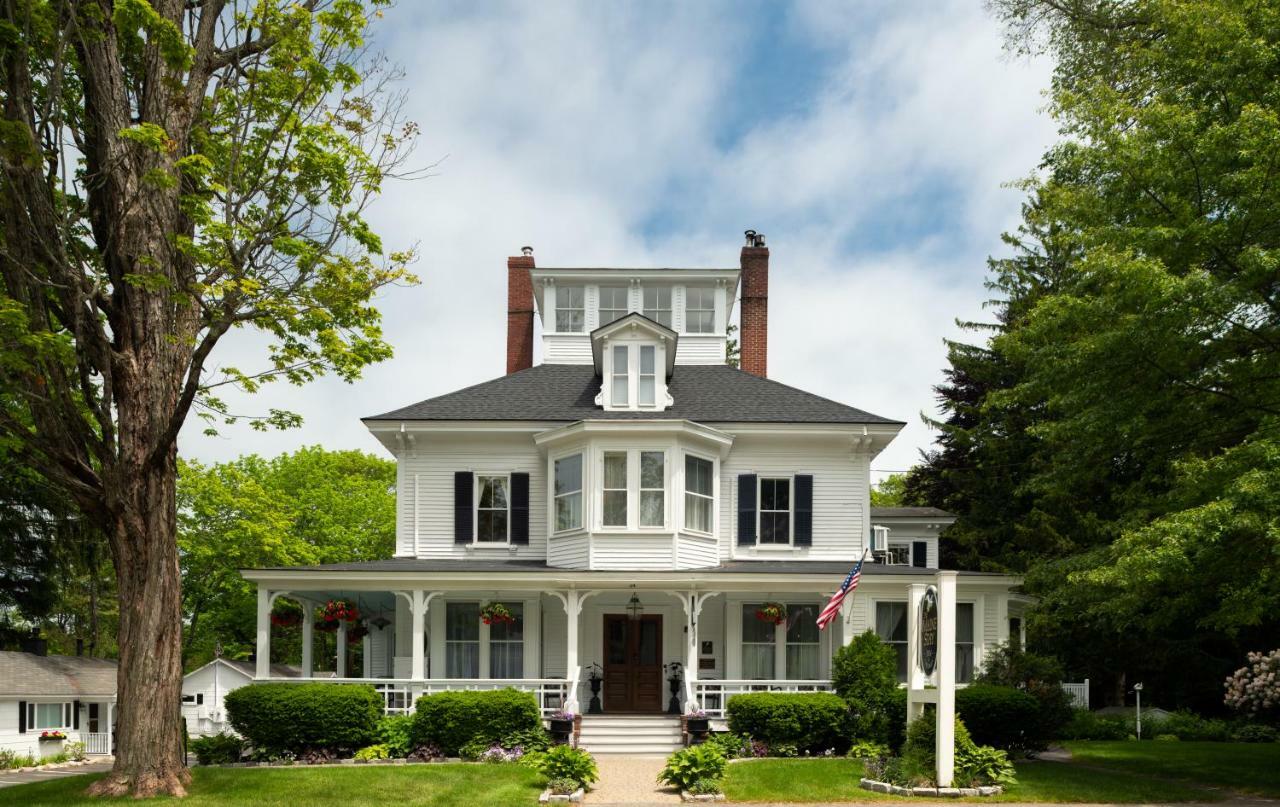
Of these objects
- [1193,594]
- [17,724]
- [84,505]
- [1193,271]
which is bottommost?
[17,724]

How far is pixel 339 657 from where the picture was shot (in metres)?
25.4

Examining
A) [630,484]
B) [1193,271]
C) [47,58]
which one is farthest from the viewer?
[630,484]

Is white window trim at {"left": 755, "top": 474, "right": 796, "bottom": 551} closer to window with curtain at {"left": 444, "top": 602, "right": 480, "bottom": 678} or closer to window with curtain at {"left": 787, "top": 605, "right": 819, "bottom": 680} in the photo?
window with curtain at {"left": 787, "top": 605, "right": 819, "bottom": 680}

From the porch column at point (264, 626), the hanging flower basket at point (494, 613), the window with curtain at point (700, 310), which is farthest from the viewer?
the window with curtain at point (700, 310)

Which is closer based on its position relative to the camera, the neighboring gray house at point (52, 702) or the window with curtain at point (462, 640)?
the window with curtain at point (462, 640)

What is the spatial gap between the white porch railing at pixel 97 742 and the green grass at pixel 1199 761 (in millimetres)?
29305

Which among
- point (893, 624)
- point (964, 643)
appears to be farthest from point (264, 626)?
point (964, 643)

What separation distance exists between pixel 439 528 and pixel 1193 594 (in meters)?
15.2

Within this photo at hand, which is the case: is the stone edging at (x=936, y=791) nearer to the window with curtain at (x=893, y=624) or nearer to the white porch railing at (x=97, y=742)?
the window with curtain at (x=893, y=624)

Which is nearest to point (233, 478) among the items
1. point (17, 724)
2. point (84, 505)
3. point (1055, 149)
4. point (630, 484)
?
point (17, 724)

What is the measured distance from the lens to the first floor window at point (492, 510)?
84.4ft

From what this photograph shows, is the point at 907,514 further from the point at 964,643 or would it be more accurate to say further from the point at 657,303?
the point at 657,303

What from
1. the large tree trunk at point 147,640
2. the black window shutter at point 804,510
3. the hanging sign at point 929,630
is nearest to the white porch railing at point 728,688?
the black window shutter at point 804,510

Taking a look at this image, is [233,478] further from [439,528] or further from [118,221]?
[118,221]
